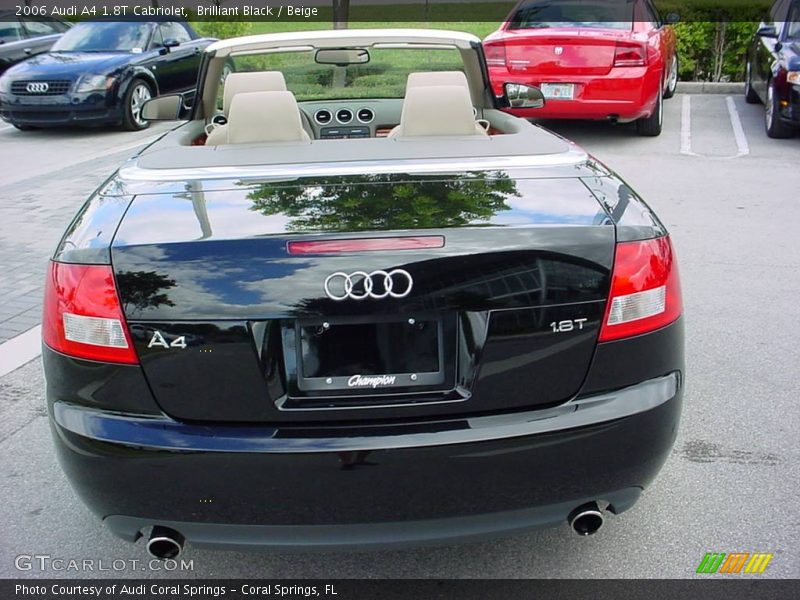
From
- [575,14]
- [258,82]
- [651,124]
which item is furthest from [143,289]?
[651,124]

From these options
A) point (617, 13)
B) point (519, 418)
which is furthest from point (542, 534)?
point (617, 13)

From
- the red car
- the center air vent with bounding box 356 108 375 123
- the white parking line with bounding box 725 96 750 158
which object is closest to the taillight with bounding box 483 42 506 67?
the red car

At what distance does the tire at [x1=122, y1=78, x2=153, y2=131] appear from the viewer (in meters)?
11.9

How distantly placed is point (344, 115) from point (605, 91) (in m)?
5.22

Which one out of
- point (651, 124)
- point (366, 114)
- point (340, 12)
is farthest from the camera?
point (340, 12)

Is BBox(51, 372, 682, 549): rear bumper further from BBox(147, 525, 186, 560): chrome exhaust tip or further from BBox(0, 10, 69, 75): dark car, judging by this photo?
BBox(0, 10, 69, 75): dark car

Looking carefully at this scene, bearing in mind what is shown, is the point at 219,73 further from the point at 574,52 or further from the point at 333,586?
the point at 574,52

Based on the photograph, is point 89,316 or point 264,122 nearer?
point 89,316

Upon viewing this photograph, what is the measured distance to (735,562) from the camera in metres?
2.76

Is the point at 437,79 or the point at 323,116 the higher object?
the point at 437,79

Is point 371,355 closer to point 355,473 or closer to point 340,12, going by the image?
point 355,473

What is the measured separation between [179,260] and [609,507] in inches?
53.6

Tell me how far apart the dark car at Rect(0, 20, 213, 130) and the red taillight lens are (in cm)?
944

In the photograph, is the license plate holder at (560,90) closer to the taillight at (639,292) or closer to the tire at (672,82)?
the tire at (672,82)
